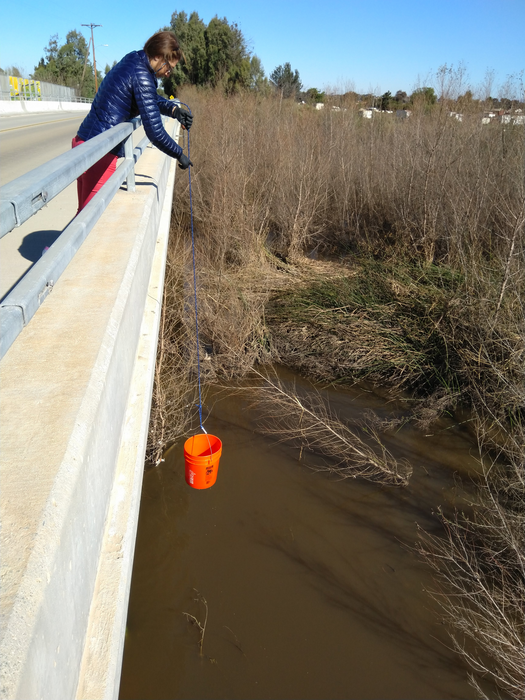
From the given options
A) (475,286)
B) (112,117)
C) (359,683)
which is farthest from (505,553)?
(112,117)

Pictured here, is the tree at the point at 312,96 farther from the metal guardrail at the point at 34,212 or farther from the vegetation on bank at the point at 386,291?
the metal guardrail at the point at 34,212

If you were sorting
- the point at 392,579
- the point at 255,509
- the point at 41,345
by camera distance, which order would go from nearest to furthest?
the point at 41,345 → the point at 392,579 → the point at 255,509

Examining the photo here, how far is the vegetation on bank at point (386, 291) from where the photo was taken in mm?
4367

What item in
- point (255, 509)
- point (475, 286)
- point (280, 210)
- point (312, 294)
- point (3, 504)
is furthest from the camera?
point (280, 210)

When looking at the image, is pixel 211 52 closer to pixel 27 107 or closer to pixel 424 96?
pixel 27 107

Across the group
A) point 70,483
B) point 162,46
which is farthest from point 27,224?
point 70,483

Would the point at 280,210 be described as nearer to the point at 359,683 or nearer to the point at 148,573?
the point at 148,573

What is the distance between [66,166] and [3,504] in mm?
1619

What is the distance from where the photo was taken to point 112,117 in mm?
3973

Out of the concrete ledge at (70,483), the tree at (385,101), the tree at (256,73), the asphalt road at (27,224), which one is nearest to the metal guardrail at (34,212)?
the concrete ledge at (70,483)

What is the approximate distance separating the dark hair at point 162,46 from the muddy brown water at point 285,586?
377 cm

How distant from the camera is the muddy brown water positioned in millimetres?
3574

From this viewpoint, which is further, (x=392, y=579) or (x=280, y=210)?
(x=280, y=210)

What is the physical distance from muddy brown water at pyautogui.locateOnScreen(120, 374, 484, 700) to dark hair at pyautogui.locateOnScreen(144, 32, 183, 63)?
12.4 feet
